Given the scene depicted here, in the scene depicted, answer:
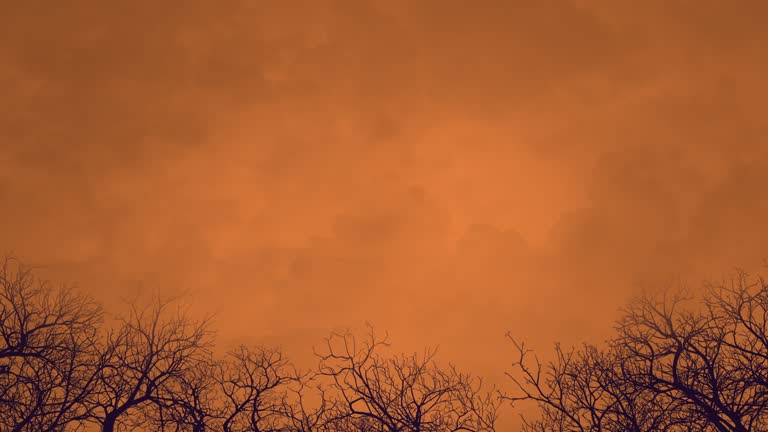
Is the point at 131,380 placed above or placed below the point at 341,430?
above

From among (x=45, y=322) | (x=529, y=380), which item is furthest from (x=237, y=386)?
(x=529, y=380)

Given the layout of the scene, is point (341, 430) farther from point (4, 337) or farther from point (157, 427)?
point (4, 337)

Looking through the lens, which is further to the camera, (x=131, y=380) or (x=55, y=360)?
(x=131, y=380)

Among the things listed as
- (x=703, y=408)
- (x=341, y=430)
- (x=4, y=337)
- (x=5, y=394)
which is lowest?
(x=703, y=408)

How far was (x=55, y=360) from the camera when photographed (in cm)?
1344

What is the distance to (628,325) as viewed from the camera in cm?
1546

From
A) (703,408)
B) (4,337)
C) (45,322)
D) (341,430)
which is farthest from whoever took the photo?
(341,430)

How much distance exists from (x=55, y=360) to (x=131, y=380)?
6.85ft

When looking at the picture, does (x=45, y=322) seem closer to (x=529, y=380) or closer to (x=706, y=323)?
(x=529, y=380)

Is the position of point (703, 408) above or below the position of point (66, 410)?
below

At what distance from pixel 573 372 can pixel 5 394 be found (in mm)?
15834

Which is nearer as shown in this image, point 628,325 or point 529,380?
point 529,380

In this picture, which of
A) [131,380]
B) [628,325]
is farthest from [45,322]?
[628,325]

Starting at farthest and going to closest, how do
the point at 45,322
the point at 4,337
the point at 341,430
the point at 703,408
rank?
the point at 341,430 < the point at 45,322 < the point at 4,337 < the point at 703,408
